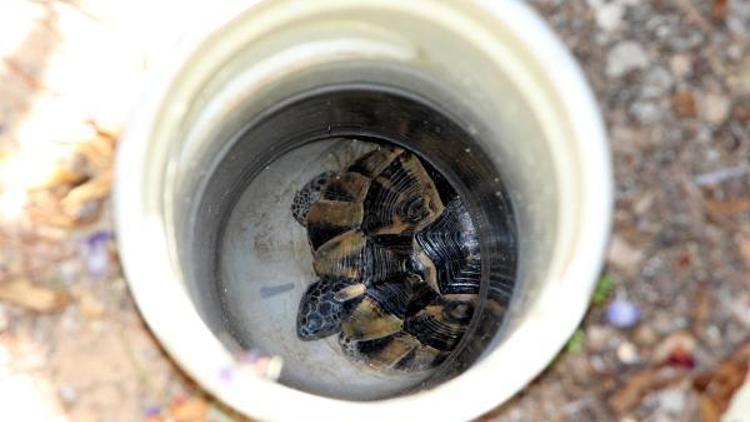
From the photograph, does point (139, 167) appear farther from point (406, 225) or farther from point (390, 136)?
point (406, 225)

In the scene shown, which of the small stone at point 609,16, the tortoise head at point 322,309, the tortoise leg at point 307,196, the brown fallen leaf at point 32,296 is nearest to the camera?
the brown fallen leaf at point 32,296

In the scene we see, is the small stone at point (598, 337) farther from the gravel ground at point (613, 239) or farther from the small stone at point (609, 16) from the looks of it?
the small stone at point (609, 16)

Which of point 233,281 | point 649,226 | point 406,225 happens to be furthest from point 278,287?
point 649,226

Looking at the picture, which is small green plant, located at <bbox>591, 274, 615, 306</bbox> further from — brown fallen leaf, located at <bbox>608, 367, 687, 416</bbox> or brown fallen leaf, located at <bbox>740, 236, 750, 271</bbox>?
brown fallen leaf, located at <bbox>740, 236, 750, 271</bbox>

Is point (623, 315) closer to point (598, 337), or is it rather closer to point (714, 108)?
point (598, 337)

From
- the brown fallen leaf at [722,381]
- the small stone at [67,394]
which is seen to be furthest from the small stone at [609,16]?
the small stone at [67,394]

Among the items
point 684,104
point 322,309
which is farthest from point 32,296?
point 684,104

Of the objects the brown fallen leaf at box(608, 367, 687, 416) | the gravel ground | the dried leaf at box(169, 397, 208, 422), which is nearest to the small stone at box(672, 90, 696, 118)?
the gravel ground
